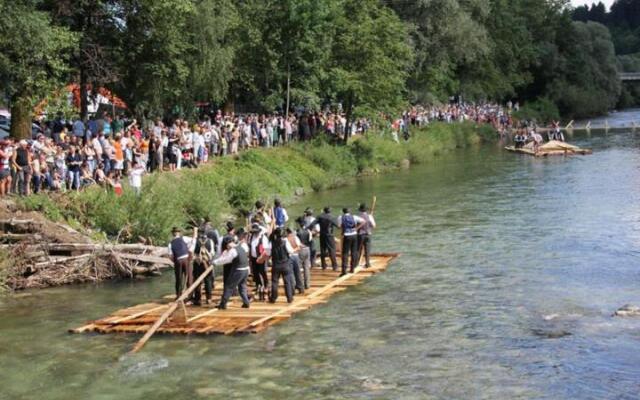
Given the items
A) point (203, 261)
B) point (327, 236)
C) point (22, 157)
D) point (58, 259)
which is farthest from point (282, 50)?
point (203, 261)

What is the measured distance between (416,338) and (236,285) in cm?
458

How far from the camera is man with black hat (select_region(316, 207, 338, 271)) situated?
964 inches

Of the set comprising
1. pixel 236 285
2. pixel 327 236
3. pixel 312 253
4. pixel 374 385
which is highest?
pixel 327 236

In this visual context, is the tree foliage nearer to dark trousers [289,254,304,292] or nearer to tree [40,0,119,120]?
tree [40,0,119,120]

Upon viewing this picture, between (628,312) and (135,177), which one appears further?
(135,177)

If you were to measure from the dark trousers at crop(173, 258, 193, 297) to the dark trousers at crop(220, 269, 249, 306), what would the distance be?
1054mm

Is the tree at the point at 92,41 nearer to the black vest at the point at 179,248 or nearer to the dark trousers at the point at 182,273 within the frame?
the black vest at the point at 179,248

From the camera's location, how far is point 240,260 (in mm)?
20078

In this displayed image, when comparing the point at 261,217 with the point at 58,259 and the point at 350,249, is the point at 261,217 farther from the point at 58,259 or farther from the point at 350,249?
the point at 58,259

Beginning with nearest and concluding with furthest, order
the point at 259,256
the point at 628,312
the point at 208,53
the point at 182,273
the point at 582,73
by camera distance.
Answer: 1. the point at 628,312
2. the point at 182,273
3. the point at 259,256
4. the point at 208,53
5. the point at 582,73

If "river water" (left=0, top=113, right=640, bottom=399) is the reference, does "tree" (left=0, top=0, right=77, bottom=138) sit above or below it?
above

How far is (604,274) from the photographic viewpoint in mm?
24172

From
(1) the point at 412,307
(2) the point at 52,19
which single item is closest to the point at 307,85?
(2) the point at 52,19

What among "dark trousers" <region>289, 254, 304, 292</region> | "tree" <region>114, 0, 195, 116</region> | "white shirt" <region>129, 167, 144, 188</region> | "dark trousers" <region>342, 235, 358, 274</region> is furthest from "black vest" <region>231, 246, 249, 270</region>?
"tree" <region>114, 0, 195, 116</region>
